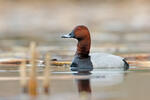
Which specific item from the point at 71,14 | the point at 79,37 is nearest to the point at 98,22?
the point at 71,14

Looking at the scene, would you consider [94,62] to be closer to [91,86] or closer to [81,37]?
[81,37]

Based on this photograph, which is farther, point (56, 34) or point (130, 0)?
point (130, 0)

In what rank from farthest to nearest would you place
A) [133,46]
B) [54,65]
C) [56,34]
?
[56,34] < [133,46] < [54,65]

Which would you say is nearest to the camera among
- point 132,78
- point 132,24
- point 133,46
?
point 132,78

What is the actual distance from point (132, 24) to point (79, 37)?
427 inches

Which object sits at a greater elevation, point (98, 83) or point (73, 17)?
point (73, 17)

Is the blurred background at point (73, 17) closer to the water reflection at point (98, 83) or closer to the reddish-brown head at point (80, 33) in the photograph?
the reddish-brown head at point (80, 33)

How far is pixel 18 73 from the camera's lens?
9.99m

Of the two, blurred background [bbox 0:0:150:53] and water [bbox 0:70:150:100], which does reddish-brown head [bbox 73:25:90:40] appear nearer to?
water [bbox 0:70:150:100]

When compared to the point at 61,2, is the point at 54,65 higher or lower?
lower

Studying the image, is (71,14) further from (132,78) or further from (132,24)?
(132,78)

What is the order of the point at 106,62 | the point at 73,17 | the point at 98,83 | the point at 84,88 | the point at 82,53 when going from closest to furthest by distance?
the point at 84,88 < the point at 98,83 < the point at 106,62 < the point at 82,53 < the point at 73,17

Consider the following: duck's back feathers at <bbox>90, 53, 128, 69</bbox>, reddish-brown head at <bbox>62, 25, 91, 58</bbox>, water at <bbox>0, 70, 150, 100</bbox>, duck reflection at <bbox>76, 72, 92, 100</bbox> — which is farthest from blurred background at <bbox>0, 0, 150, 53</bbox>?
duck reflection at <bbox>76, 72, 92, 100</bbox>

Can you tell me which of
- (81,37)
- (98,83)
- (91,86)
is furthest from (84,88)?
(81,37)
